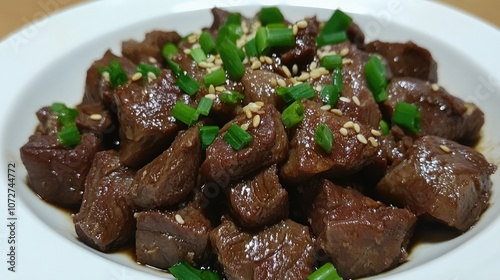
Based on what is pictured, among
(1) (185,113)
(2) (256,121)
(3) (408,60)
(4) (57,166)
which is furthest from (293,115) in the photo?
(4) (57,166)

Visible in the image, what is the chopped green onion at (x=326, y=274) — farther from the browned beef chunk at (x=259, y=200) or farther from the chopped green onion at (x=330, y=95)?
the chopped green onion at (x=330, y=95)

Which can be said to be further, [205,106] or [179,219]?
[205,106]

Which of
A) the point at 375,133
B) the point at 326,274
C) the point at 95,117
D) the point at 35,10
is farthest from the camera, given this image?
the point at 35,10

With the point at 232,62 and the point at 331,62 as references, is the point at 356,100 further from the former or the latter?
the point at 232,62

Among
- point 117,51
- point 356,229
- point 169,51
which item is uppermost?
point 169,51

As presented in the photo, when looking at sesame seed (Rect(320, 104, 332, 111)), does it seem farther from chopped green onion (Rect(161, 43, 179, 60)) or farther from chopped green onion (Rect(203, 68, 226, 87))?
chopped green onion (Rect(161, 43, 179, 60))

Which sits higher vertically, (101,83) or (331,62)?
(331,62)

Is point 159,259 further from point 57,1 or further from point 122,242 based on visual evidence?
point 57,1

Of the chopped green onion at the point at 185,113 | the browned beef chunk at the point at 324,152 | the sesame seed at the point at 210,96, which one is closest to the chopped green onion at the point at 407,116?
the browned beef chunk at the point at 324,152
